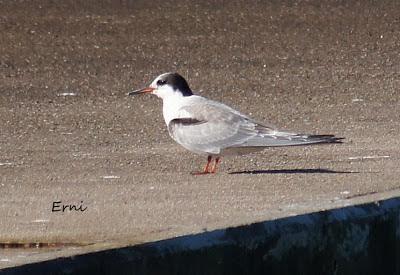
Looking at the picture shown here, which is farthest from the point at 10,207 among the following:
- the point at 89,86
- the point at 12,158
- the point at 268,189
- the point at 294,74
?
the point at 294,74

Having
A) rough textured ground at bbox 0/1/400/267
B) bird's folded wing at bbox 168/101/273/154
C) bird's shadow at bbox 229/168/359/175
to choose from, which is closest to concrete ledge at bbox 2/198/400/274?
rough textured ground at bbox 0/1/400/267

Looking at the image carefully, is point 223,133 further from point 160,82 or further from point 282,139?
point 160,82

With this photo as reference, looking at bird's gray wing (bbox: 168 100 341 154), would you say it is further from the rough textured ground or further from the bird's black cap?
the bird's black cap

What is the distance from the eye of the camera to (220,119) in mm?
10836

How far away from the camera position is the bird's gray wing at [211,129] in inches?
421

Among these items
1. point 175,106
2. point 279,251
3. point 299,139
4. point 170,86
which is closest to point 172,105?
point 175,106

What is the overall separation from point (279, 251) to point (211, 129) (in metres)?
4.05

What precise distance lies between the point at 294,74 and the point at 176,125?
559 cm

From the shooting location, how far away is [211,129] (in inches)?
423

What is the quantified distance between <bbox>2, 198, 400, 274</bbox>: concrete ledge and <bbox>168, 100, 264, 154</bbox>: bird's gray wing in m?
3.21

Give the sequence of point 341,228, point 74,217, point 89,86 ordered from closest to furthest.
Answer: point 341,228 → point 74,217 → point 89,86

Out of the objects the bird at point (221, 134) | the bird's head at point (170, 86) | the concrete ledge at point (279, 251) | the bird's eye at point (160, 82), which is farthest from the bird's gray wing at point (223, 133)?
the concrete ledge at point (279, 251)

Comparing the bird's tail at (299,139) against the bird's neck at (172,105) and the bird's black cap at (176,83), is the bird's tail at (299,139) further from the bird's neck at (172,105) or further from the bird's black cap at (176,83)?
the bird's black cap at (176,83)

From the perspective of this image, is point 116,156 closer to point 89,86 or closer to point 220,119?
point 220,119
